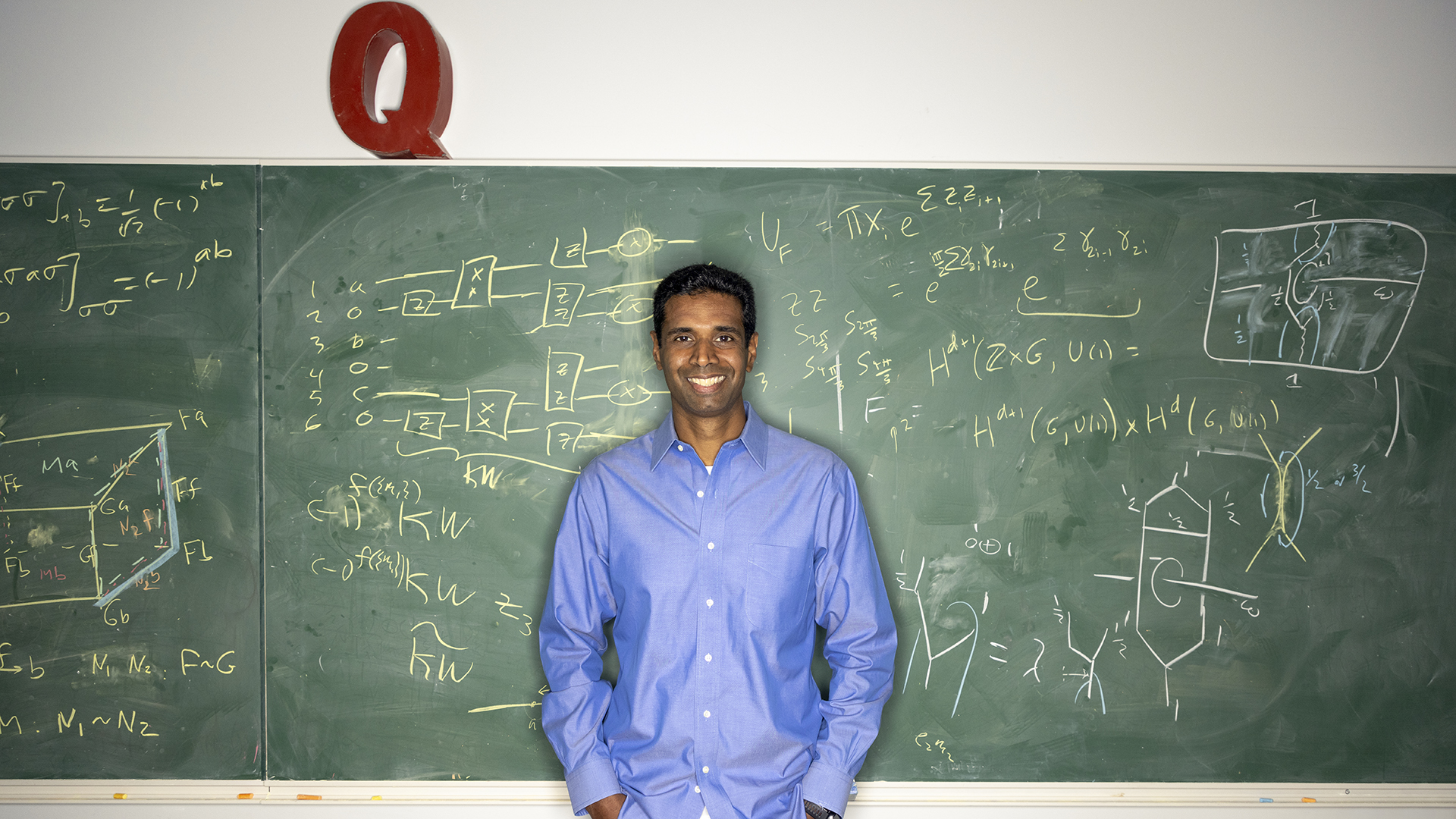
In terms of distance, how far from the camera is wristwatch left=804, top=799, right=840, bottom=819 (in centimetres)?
184

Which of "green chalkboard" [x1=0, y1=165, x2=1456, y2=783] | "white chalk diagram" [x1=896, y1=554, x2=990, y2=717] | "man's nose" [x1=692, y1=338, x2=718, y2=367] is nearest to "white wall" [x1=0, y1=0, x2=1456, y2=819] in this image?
"green chalkboard" [x1=0, y1=165, x2=1456, y2=783]

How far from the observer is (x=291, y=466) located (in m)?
2.37

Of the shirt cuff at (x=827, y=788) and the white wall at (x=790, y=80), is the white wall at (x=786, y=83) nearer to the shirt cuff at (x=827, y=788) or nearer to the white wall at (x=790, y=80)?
the white wall at (x=790, y=80)

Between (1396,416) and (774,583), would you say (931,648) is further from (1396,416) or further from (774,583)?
(1396,416)

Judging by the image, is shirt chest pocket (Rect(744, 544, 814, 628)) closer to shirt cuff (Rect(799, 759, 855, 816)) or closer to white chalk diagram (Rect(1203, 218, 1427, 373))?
shirt cuff (Rect(799, 759, 855, 816))

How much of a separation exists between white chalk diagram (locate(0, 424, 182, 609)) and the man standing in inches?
57.2

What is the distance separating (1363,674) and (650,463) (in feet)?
7.78

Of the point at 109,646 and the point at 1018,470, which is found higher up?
the point at 1018,470

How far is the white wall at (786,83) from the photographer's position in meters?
2.38

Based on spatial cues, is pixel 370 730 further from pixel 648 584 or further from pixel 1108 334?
pixel 1108 334

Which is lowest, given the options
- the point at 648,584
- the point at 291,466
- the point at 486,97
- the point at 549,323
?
the point at 648,584

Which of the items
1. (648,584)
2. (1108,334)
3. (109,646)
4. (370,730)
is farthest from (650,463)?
(109,646)

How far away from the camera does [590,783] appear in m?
1.85

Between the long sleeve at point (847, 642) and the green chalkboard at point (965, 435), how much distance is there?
41cm
